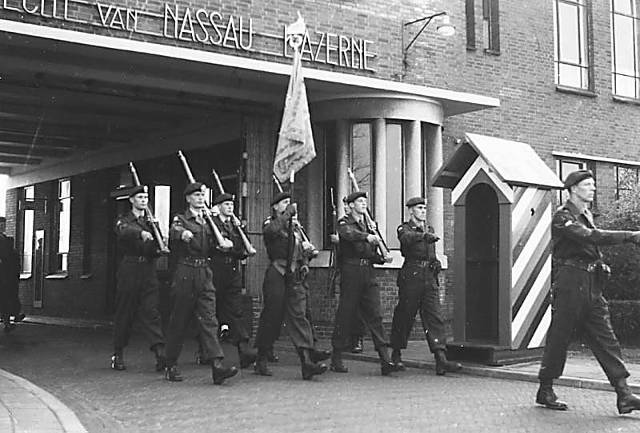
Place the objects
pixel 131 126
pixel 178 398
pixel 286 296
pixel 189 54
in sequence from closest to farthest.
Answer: pixel 178 398, pixel 286 296, pixel 189 54, pixel 131 126

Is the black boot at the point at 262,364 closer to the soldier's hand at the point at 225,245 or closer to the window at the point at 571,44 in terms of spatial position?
the soldier's hand at the point at 225,245

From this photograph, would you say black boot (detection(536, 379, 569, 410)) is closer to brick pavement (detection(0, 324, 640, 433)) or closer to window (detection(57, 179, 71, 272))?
brick pavement (detection(0, 324, 640, 433))

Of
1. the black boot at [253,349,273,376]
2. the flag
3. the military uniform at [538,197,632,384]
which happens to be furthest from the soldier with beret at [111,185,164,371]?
the military uniform at [538,197,632,384]

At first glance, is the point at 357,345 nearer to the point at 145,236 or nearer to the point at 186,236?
the point at 145,236

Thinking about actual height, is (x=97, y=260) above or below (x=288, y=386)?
above

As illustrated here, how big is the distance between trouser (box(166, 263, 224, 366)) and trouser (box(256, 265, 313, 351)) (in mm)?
756

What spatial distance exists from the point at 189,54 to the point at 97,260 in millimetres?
10831

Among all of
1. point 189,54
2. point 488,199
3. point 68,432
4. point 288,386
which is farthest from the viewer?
point 189,54

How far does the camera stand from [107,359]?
12.2 meters

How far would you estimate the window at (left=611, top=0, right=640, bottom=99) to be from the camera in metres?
20.1

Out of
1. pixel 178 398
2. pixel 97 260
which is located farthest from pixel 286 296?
pixel 97 260

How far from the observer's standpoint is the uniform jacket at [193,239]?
986 centimetres

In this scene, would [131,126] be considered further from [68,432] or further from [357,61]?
[68,432]

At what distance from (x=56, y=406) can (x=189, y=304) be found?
2113 mm
